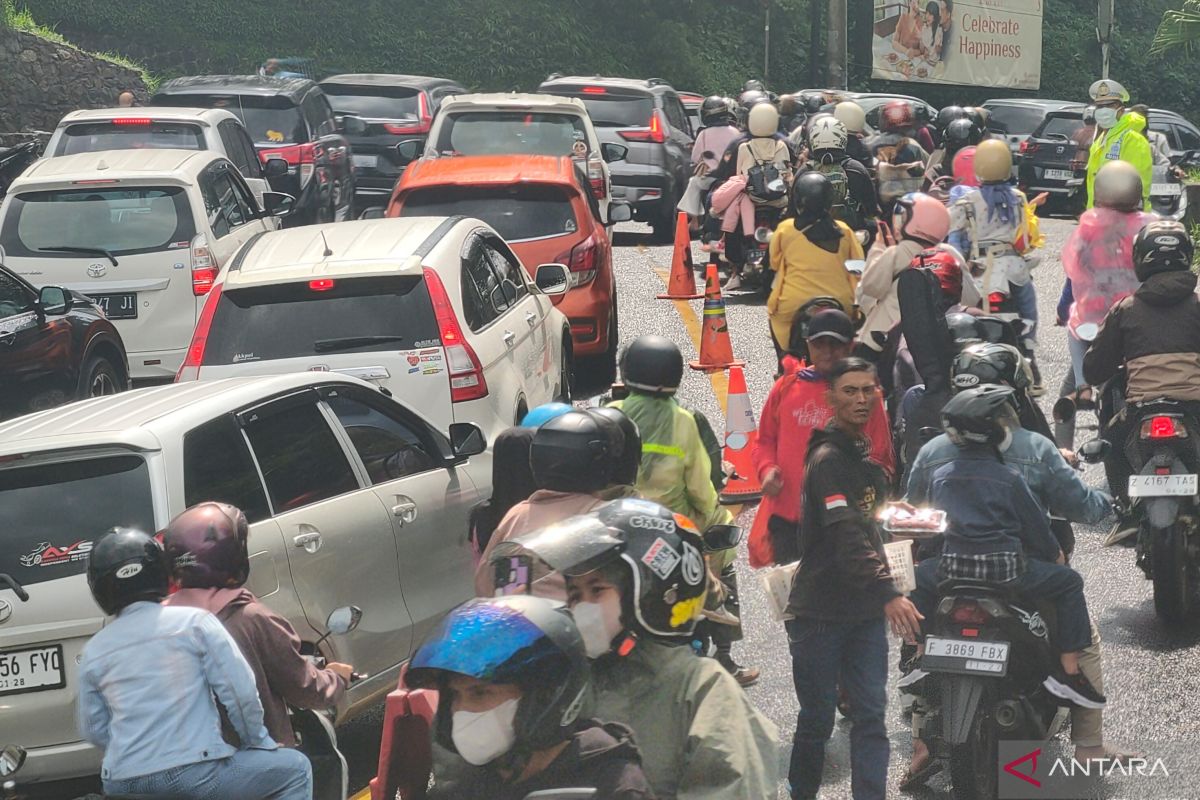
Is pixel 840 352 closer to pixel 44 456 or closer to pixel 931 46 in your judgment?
pixel 44 456

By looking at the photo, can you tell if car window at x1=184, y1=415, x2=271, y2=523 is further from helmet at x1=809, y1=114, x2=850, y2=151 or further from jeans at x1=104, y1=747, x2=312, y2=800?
helmet at x1=809, y1=114, x2=850, y2=151

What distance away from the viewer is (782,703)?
24.0 ft

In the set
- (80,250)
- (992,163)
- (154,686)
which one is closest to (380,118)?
(80,250)

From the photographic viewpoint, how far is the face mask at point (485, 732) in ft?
10.3

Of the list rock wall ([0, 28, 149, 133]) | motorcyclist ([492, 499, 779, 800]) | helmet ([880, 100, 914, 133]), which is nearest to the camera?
motorcyclist ([492, 499, 779, 800])

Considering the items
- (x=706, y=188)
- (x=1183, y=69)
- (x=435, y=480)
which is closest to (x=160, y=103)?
(x=706, y=188)

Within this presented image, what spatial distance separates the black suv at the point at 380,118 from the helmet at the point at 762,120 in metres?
6.24

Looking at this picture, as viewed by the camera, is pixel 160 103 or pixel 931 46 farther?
pixel 931 46

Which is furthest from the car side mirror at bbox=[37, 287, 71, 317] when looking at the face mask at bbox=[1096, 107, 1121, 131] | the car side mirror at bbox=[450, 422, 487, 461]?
the face mask at bbox=[1096, 107, 1121, 131]

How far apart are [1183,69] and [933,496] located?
47353 mm

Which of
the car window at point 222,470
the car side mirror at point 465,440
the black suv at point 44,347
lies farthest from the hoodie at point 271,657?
the black suv at point 44,347

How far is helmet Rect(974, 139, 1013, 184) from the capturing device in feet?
36.2

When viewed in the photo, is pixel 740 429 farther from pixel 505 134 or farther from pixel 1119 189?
pixel 505 134

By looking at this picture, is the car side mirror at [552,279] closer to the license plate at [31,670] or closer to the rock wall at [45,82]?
the license plate at [31,670]
